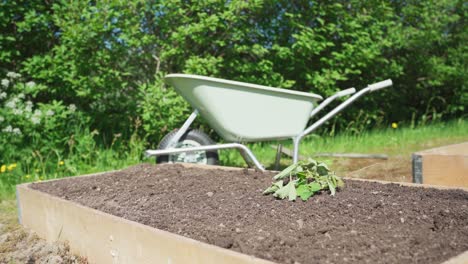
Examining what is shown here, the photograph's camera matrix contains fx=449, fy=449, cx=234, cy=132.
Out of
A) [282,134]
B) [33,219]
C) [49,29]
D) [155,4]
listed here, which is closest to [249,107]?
[282,134]

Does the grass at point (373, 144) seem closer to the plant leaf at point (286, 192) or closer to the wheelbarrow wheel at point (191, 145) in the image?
the wheelbarrow wheel at point (191, 145)

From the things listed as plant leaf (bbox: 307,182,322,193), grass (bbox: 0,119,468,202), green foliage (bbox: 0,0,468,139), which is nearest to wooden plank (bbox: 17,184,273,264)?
plant leaf (bbox: 307,182,322,193)

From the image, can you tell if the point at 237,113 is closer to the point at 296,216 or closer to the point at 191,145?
the point at 191,145

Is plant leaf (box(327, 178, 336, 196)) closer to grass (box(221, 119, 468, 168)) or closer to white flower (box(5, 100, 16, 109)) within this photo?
grass (box(221, 119, 468, 168))

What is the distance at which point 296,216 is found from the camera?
1.60 m

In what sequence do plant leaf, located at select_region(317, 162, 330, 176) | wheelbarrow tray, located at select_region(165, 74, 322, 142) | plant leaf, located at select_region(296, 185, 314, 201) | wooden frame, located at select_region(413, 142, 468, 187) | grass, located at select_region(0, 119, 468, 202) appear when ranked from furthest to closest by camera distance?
1. grass, located at select_region(0, 119, 468, 202)
2. wheelbarrow tray, located at select_region(165, 74, 322, 142)
3. wooden frame, located at select_region(413, 142, 468, 187)
4. plant leaf, located at select_region(317, 162, 330, 176)
5. plant leaf, located at select_region(296, 185, 314, 201)

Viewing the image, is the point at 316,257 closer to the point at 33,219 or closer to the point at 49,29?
the point at 33,219

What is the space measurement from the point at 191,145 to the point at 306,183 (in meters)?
1.33

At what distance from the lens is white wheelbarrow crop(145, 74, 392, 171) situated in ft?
9.08

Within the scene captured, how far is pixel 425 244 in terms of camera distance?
4.12 ft

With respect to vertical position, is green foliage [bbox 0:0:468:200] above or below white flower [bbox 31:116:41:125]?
above

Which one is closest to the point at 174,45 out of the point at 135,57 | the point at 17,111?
the point at 135,57

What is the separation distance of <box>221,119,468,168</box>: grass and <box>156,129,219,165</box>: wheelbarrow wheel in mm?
780

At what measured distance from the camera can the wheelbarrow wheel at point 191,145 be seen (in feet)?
10.1
